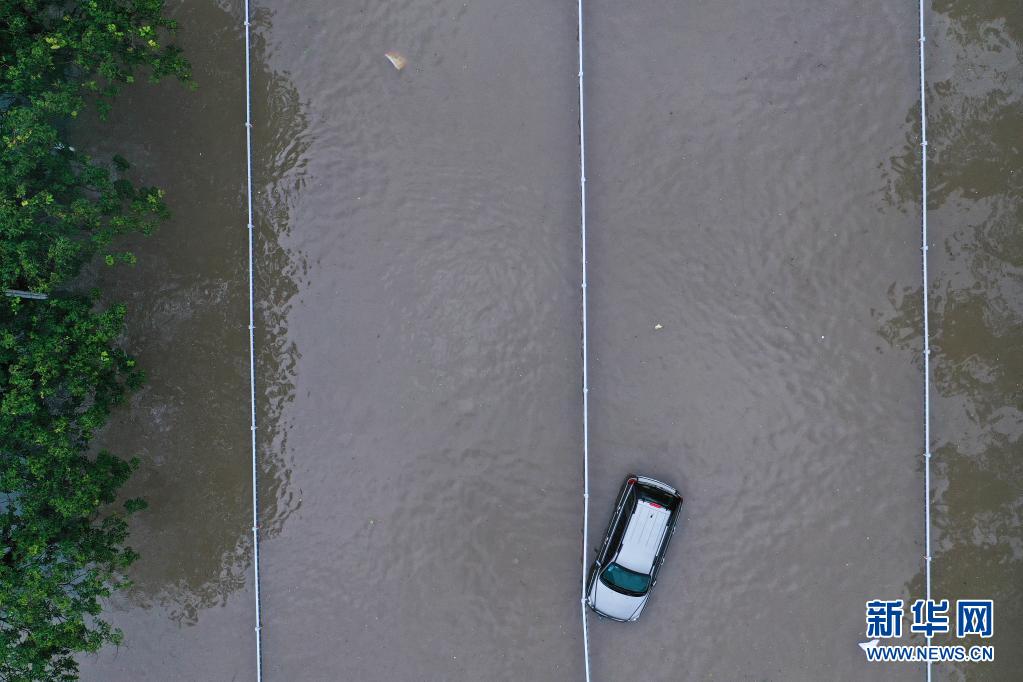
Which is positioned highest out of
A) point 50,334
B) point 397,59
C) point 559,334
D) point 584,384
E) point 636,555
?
point 397,59

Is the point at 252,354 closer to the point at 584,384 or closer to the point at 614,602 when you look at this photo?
the point at 584,384

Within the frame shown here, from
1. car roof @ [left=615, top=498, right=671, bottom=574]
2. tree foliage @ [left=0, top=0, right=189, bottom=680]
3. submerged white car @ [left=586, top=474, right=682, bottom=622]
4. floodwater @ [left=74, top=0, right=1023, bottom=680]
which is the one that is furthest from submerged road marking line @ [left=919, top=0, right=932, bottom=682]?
tree foliage @ [left=0, top=0, right=189, bottom=680]

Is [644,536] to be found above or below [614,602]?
above

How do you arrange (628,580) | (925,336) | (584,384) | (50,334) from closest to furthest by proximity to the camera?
(50,334) → (628,580) → (584,384) → (925,336)

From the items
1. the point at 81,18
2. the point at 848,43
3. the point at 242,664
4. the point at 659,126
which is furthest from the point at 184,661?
the point at 848,43

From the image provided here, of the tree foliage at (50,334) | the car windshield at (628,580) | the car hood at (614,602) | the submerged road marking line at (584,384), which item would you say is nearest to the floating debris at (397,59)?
the submerged road marking line at (584,384)

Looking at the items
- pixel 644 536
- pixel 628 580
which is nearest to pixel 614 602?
pixel 628 580

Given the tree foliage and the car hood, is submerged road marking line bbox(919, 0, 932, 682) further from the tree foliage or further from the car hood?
the tree foliage
